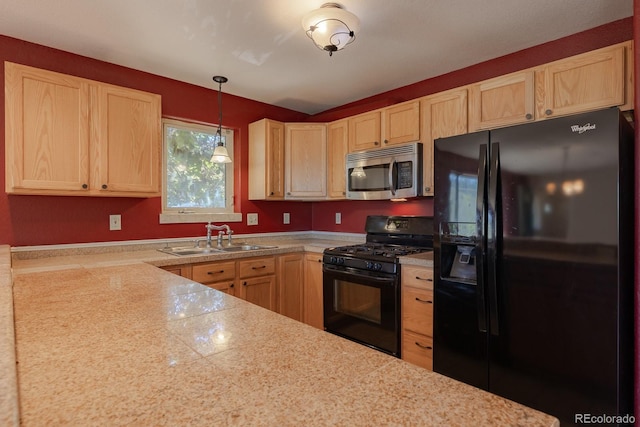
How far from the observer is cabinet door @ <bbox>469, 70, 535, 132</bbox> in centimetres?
210

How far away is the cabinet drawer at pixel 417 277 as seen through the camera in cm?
218

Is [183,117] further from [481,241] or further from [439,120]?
[481,241]

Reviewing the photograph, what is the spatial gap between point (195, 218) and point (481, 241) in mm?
2386

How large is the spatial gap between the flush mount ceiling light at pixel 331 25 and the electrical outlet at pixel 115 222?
78.8 inches

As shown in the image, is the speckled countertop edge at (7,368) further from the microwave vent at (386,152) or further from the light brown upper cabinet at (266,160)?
the microwave vent at (386,152)

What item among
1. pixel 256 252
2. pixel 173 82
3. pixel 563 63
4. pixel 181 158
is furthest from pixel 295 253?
pixel 563 63

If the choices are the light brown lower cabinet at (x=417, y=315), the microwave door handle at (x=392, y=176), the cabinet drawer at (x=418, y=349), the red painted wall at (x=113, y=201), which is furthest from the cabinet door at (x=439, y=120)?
the red painted wall at (x=113, y=201)

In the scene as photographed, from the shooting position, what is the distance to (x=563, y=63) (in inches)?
77.4

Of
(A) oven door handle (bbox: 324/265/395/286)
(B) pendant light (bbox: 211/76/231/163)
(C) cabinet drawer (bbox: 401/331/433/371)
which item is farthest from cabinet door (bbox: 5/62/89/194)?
(C) cabinet drawer (bbox: 401/331/433/371)

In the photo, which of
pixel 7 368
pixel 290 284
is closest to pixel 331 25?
pixel 7 368

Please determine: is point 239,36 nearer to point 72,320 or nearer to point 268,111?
point 268,111

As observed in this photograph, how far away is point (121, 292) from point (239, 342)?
2.62 feet

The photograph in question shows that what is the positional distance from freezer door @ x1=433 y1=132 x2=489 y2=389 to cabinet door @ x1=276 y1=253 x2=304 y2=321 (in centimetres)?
138

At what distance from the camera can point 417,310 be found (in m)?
Result: 2.24
